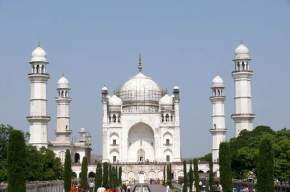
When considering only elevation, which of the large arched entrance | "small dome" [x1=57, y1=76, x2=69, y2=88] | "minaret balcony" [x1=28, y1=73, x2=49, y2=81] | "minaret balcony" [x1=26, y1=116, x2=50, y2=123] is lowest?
the large arched entrance

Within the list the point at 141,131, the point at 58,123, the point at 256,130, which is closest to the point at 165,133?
the point at 141,131

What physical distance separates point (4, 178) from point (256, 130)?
82.6ft

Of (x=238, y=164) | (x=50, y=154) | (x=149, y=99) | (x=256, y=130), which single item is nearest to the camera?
(x=238, y=164)

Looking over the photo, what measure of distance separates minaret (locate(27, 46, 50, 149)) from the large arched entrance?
42.1 ft

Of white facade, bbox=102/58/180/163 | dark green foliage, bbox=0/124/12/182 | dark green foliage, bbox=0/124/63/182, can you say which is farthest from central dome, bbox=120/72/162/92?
dark green foliage, bbox=0/124/12/182

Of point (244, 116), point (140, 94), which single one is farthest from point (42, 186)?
point (140, 94)

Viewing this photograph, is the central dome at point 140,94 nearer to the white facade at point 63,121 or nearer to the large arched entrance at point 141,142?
the large arched entrance at point 141,142

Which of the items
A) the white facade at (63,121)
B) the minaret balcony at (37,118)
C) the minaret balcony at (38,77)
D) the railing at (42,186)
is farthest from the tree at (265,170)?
the white facade at (63,121)

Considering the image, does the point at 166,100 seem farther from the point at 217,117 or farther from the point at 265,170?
the point at 265,170

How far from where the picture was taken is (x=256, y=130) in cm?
5919

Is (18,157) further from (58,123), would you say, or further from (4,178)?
(58,123)

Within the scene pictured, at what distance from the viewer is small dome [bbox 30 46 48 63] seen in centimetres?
7000

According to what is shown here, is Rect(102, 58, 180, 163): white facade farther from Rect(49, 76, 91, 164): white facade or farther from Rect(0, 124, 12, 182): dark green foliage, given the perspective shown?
Rect(0, 124, 12, 182): dark green foliage

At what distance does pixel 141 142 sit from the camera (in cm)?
7900
